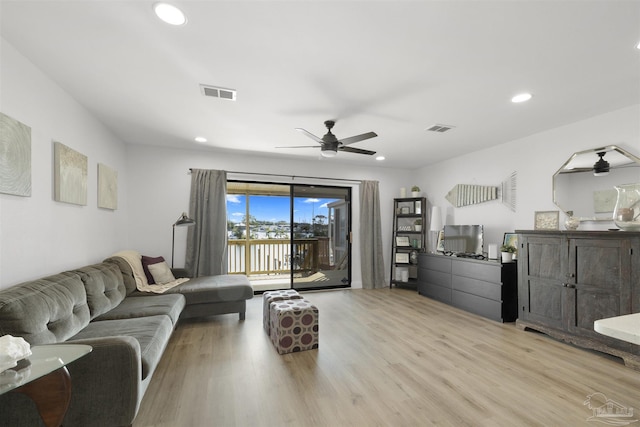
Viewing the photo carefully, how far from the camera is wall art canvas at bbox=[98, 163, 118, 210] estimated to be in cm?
343

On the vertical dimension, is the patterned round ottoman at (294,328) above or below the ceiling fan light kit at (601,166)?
below

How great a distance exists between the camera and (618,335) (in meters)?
0.98

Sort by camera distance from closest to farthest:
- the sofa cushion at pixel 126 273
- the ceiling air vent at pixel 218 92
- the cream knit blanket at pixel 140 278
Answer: the ceiling air vent at pixel 218 92 < the sofa cushion at pixel 126 273 < the cream knit blanket at pixel 140 278

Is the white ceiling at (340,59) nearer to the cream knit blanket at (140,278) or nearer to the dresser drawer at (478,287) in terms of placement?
the cream knit blanket at (140,278)

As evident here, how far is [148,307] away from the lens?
2744mm

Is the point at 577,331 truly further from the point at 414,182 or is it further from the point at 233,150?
the point at 233,150

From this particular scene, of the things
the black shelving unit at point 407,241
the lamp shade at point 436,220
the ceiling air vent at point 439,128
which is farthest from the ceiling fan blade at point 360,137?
the black shelving unit at point 407,241

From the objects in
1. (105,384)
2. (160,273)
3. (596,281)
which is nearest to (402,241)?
(596,281)

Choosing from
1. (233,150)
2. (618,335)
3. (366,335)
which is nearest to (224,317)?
(366,335)

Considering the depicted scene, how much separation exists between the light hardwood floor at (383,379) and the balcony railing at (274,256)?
2.82m

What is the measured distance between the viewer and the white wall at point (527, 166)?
3099 millimetres

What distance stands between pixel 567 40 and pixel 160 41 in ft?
9.10

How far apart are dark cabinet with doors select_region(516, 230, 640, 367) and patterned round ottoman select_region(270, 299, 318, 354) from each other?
8.63 feet
